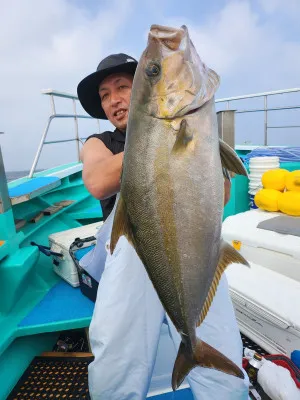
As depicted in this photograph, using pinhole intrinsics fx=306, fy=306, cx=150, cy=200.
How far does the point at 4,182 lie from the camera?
2859 mm

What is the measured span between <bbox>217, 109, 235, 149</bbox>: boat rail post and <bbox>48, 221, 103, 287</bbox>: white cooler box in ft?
6.88

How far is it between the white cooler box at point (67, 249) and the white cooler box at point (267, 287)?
5.26 ft

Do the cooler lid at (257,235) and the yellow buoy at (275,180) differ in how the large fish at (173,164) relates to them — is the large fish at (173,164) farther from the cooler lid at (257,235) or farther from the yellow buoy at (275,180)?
the yellow buoy at (275,180)

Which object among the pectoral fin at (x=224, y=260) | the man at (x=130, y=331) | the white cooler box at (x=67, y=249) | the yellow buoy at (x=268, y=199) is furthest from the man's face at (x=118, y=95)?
the yellow buoy at (x=268, y=199)

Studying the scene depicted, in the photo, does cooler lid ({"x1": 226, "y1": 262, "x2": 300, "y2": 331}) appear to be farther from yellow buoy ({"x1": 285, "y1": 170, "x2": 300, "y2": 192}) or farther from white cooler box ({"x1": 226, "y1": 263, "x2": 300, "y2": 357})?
yellow buoy ({"x1": 285, "y1": 170, "x2": 300, "y2": 192})

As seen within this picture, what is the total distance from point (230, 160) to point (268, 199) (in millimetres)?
2523

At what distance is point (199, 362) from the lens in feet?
5.06

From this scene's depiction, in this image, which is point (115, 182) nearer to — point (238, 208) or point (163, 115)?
point (163, 115)

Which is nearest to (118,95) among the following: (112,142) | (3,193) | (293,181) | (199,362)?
(112,142)

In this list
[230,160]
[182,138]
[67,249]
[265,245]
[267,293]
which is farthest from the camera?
[67,249]

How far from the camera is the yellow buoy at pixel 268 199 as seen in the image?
3.65 metres

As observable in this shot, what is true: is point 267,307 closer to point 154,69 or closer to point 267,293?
point 267,293

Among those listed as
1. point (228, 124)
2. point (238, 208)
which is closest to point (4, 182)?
point (228, 124)

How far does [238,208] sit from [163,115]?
13.4 ft
